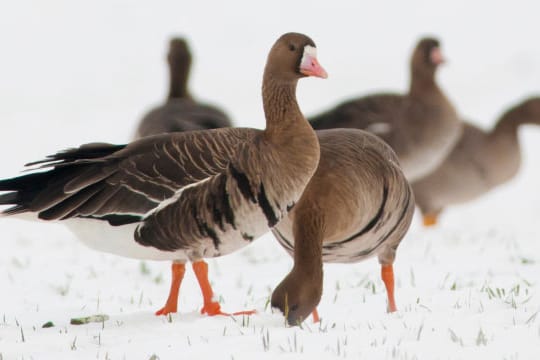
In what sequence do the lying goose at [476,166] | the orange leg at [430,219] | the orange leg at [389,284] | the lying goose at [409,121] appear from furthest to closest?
the orange leg at [430,219] → the lying goose at [476,166] → the lying goose at [409,121] → the orange leg at [389,284]

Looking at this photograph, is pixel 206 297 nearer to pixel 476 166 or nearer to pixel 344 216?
pixel 344 216

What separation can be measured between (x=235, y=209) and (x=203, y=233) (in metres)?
0.24

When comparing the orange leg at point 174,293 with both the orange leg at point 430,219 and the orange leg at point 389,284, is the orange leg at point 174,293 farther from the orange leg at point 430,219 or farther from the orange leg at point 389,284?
the orange leg at point 430,219

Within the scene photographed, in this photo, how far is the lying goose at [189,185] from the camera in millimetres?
5285

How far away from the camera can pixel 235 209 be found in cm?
524

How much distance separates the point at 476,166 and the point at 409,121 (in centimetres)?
243

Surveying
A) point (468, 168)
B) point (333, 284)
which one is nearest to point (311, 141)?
point (333, 284)

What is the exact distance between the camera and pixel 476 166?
14.2m

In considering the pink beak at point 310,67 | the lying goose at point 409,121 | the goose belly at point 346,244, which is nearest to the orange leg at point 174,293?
the goose belly at point 346,244

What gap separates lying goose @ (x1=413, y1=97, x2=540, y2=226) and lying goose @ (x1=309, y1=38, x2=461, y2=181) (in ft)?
4.99

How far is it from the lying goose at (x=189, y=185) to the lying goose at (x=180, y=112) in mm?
4518

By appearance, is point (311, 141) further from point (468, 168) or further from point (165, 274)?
point (468, 168)

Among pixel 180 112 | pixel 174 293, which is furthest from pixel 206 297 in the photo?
pixel 180 112

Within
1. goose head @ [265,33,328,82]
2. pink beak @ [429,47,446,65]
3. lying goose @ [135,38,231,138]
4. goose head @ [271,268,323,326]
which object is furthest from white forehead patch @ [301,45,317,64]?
pink beak @ [429,47,446,65]
